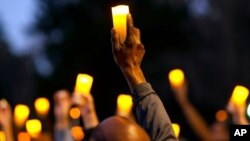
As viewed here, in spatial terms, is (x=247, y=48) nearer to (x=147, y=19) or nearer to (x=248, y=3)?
(x=248, y=3)

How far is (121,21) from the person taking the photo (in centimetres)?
511

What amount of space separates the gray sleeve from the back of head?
9cm

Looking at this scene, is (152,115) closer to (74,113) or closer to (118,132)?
(118,132)

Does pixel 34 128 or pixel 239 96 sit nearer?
pixel 34 128

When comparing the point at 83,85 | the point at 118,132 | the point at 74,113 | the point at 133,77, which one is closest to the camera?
the point at 118,132

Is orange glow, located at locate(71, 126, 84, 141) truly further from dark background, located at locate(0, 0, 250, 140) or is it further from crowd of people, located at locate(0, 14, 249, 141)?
dark background, located at locate(0, 0, 250, 140)

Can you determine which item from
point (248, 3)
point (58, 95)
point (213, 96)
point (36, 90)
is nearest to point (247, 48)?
point (248, 3)

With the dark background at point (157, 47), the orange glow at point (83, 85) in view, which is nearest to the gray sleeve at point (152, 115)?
the orange glow at point (83, 85)

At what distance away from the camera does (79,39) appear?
97.3ft

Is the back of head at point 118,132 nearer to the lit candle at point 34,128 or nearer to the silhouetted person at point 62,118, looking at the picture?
the silhouetted person at point 62,118

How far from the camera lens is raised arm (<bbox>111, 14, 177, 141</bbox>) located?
4.83 m

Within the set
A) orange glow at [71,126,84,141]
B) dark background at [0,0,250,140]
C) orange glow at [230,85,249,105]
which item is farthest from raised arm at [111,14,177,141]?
dark background at [0,0,250,140]

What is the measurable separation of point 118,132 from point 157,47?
25.4 meters

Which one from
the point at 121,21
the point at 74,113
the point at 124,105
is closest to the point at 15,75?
the point at 124,105
